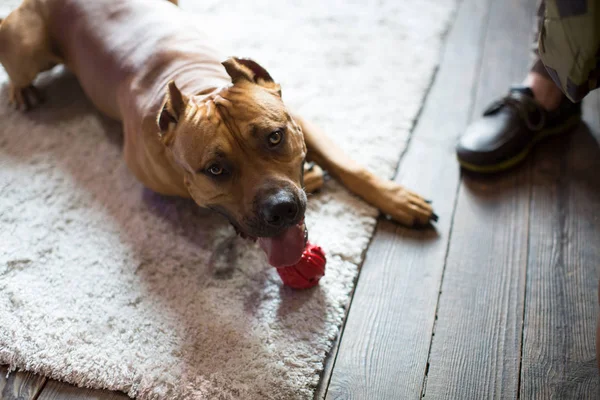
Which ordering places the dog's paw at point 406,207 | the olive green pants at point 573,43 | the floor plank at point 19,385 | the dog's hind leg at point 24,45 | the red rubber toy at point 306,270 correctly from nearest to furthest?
the olive green pants at point 573,43
the floor plank at point 19,385
the red rubber toy at point 306,270
the dog's paw at point 406,207
the dog's hind leg at point 24,45

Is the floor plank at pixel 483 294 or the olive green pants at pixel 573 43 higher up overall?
the olive green pants at pixel 573 43

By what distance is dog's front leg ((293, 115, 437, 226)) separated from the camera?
6.99ft

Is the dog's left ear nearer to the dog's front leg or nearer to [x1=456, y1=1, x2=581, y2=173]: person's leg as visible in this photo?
the dog's front leg

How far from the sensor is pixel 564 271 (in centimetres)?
199

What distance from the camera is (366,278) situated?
2.02 meters

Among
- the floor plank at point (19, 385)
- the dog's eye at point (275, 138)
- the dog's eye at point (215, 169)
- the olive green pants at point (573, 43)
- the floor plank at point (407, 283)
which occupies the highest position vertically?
the olive green pants at point (573, 43)

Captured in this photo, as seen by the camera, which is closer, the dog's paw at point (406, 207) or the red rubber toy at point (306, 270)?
the red rubber toy at point (306, 270)

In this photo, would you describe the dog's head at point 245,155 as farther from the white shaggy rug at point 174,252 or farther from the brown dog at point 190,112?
the white shaggy rug at point 174,252

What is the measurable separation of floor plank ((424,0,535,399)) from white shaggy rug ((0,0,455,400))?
1.19 feet

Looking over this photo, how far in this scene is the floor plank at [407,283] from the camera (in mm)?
1747

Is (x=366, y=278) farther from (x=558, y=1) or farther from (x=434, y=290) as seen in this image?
(x=558, y=1)

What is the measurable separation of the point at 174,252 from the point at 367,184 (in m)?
0.84

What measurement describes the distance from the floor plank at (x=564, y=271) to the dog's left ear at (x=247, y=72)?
1225 mm

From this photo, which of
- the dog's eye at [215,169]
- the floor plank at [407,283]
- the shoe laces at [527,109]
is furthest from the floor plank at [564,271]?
the dog's eye at [215,169]
